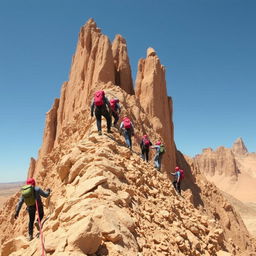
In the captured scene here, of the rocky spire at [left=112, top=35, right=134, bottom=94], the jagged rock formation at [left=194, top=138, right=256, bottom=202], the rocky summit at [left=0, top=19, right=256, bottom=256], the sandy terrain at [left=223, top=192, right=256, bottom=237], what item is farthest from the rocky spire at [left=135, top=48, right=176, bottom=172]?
the jagged rock formation at [left=194, top=138, right=256, bottom=202]

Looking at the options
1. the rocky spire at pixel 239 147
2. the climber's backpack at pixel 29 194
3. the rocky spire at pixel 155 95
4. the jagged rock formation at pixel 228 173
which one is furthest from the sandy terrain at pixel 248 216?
the rocky spire at pixel 239 147

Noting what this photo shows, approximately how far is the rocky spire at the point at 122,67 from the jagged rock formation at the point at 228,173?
71.6 meters

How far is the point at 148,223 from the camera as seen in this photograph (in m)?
6.22

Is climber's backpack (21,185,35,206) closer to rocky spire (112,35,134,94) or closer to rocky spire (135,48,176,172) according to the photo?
rocky spire (135,48,176,172)

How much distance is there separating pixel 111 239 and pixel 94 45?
23.5 metres

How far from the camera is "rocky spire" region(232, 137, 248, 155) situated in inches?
6944

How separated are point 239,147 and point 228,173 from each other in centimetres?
8174

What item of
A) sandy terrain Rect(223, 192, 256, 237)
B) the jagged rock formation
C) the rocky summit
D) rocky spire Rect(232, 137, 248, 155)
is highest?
rocky spire Rect(232, 137, 248, 155)

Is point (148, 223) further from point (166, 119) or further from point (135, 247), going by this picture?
point (166, 119)

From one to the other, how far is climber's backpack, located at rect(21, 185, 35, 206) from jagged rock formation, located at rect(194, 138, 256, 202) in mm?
89120

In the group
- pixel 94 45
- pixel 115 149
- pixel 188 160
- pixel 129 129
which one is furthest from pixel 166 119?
pixel 115 149

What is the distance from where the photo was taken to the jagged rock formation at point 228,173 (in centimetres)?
9600

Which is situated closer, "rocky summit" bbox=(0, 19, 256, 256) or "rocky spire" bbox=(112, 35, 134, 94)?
"rocky summit" bbox=(0, 19, 256, 256)

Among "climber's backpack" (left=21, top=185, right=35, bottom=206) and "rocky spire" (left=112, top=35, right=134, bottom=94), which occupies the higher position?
"rocky spire" (left=112, top=35, right=134, bottom=94)
